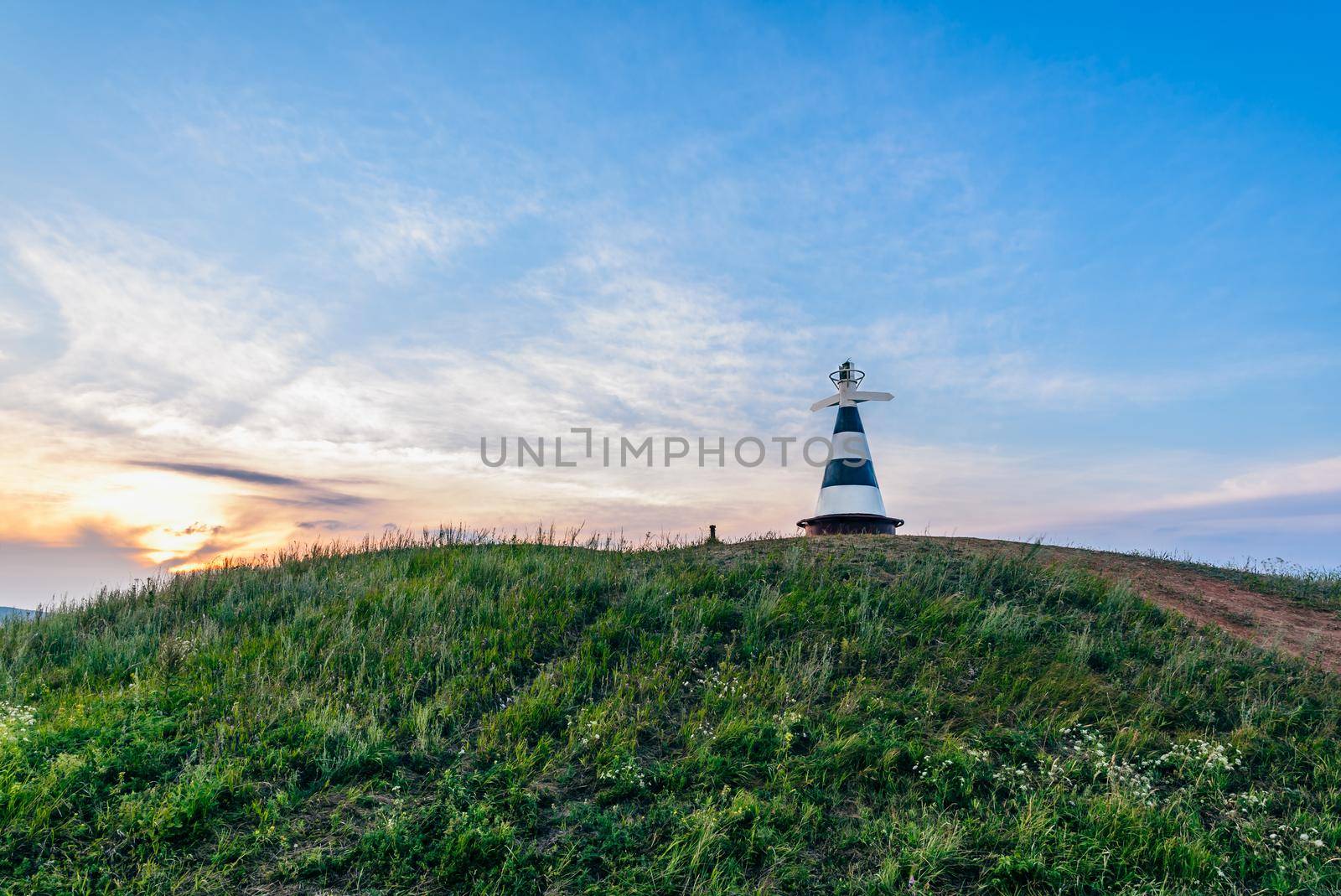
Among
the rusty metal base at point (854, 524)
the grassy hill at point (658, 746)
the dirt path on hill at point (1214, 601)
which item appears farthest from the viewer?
the rusty metal base at point (854, 524)

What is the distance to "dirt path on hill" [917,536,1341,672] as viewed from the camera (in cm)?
1176

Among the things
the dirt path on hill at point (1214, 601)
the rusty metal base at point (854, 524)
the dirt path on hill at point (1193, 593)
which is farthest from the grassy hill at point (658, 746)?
the rusty metal base at point (854, 524)

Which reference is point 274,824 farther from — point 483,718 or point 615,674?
point 615,674

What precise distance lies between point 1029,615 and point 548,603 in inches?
299

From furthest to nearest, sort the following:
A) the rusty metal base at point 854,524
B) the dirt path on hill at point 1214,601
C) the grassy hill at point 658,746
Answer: the rusty metal base at point 854,524 < the dirt path on hill at point 1214,601 < the grassy hill at point 658,746

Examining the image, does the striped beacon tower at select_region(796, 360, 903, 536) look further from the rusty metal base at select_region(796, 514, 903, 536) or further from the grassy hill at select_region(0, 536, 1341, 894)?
the grassy hill at select_region(0, 536, 1341, 894)

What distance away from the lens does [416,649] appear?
30.6 feet

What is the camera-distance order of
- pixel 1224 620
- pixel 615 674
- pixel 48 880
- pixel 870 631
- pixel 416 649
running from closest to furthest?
pixel 48 880 < pixel 615 674 < pixel 416 649 < pixel 870 631 < pixel 1224 620

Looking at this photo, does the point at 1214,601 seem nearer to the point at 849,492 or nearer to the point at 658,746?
the point at 849,492

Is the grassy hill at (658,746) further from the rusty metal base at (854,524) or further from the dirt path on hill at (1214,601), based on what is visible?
the rusty metal base at (854,524)

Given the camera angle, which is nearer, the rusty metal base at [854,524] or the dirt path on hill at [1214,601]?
the dirt path on hill at [1214,601]

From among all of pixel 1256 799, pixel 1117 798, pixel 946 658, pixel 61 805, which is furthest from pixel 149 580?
pixel 1256 799

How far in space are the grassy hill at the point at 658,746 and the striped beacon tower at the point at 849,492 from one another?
9055 millimetres

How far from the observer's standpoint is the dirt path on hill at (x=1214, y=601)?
38.6ft
